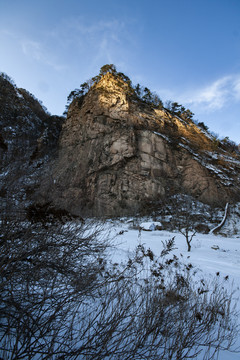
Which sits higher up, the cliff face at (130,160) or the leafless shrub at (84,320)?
the cliff face at (130,160)

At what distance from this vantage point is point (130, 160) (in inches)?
838

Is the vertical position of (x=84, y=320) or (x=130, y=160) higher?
(x=130, y=160)

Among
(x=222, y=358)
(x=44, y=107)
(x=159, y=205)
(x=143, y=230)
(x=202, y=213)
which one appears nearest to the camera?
(x=222, y=358)

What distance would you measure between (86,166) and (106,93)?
1073 centimetres

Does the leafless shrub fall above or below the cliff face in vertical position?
below

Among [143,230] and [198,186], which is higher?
[198,186]

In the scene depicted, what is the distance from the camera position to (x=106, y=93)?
24.7 metres

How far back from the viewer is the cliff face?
19766 millimetres

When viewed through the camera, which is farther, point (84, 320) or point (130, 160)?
point (130, 160)

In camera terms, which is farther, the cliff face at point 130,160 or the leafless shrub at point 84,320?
the cliff face at point 130,160

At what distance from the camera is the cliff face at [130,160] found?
1977cm

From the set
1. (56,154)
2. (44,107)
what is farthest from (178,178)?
(44,107)

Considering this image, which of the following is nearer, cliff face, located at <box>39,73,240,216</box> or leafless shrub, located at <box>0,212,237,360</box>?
leafless shrub, located at <box>0,212,237,360</box>

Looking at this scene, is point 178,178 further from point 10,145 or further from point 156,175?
point 10,145
